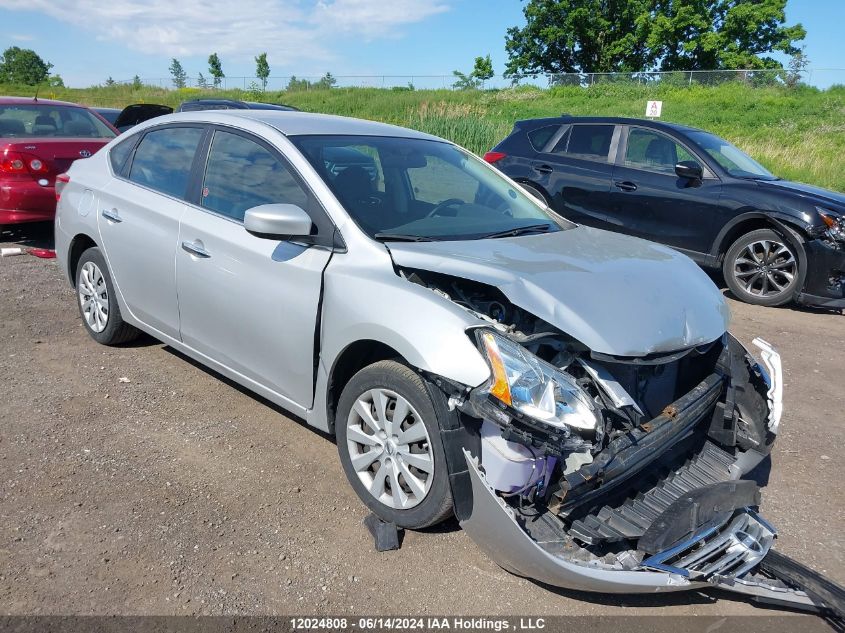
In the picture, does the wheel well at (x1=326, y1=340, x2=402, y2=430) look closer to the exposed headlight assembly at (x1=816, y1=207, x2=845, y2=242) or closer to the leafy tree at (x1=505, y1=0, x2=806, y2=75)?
the exposed headlight assembly at (x1=816, y1=207, x2=845, y2=242)

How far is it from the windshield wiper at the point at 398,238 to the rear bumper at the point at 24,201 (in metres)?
5.99

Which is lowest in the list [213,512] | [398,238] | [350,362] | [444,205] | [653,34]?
[213,512]

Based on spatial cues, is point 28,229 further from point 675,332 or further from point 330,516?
point 675,332

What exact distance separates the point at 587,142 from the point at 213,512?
6.88 m

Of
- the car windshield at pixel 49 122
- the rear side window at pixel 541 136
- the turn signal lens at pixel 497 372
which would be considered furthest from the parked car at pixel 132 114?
the turn signal lens at pixel 497 372

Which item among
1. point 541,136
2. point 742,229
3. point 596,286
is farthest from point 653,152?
point 596,286

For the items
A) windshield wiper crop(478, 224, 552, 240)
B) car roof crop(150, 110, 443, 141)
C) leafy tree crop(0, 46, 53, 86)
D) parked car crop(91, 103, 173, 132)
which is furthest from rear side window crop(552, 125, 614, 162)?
leafy tree crop(0, 46, 53, 86)

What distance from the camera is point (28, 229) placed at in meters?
9.48

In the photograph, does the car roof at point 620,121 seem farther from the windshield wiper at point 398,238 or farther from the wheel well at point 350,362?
the wheel well at point 350,362

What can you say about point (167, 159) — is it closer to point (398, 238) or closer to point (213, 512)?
point (398, 238)

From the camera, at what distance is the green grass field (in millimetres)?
18359

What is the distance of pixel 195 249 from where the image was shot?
12.9ft

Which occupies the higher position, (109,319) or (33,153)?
(33,153)

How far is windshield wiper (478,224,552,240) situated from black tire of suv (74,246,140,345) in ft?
8.97
